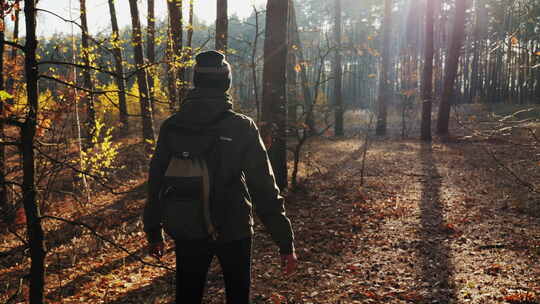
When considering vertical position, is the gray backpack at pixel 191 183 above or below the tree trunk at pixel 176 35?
below

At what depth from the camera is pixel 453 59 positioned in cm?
1706

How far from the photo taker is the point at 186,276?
2.47 m

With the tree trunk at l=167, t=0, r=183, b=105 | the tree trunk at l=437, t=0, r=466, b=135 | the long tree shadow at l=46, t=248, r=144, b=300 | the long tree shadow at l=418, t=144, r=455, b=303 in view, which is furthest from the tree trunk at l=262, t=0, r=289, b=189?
the tree trunk at l=437, t=0, r=466, b=135

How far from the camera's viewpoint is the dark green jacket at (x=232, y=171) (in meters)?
2.37

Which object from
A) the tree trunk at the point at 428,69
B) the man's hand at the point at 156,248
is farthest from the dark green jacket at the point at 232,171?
the tree trunk at the point at 428,69

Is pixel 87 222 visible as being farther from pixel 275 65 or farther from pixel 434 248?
pixel 434 248

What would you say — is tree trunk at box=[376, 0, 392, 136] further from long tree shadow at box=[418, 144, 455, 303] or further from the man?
the man

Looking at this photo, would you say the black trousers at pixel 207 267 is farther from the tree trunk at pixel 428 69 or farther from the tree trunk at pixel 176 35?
the tree trunk at pixel 428 69

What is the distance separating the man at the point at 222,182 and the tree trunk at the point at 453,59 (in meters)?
17.2

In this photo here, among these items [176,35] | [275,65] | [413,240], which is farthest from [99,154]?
[413,240]

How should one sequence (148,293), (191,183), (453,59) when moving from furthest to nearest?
(453,59) < (148,293) < (191,183)

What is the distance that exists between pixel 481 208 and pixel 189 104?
749 centimetres

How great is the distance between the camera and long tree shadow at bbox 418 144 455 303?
187 inches

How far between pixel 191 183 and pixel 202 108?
0.49 meters
